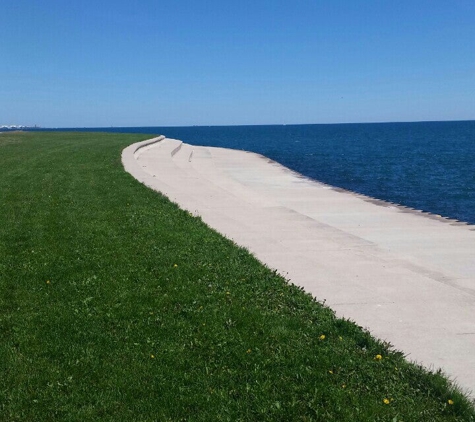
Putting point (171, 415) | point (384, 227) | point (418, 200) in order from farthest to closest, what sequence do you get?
point (418, 200), point (384, 227), point (171, 415)

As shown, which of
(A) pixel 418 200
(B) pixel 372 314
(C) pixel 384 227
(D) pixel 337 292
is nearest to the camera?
(B) pixel 372 314

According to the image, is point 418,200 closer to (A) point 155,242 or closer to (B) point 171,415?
(A) point 155,242

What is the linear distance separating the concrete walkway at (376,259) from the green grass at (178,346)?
446 mm

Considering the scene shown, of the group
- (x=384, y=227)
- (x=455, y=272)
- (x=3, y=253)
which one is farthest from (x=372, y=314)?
(x=384, y=227)

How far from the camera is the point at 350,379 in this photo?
15.4ft

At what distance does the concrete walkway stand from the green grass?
0.45m

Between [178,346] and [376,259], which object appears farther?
[376,259]

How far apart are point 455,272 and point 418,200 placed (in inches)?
625

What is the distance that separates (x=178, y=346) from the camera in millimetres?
5270

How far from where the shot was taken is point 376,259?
9.19 meters

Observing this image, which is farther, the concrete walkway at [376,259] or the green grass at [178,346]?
the concrete walkway at [376,259]

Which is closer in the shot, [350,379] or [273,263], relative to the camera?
[350,379]

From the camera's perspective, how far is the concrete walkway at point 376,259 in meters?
5.82

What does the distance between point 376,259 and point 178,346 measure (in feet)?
16.5
